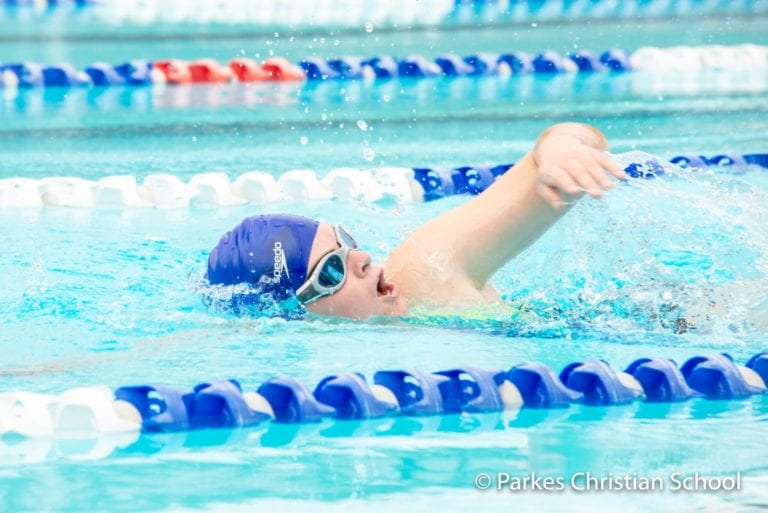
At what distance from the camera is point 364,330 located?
3521 mm

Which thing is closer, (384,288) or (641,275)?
(384,288)

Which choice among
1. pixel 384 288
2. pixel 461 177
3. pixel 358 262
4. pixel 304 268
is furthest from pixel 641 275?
pixel 461 177

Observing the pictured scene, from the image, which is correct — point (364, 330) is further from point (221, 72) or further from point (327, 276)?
point (221, 72)

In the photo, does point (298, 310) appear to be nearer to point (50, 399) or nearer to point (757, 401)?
point (50, 399)

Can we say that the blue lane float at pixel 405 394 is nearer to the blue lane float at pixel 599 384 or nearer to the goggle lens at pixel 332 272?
the blue lane float at pixel 599 384

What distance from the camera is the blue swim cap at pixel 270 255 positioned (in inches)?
134

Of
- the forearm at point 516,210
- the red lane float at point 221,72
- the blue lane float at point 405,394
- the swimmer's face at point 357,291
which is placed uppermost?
the red lane float at point 221,72

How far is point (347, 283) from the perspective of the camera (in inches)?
135

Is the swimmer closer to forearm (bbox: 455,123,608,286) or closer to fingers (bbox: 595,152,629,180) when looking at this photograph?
forearm (bbox: 455,123,608,286)

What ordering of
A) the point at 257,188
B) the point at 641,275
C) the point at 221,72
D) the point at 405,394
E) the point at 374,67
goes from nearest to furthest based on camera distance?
1. the point at 405,394
2. the point at 641,275
3. the point at 257,188
4. the point at 221,72
5. the point at 374,67

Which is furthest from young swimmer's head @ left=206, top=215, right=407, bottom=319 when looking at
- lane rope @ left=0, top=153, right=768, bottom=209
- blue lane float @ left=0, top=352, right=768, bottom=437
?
lane rope @ left=0, top=153, right=768, bottom=209

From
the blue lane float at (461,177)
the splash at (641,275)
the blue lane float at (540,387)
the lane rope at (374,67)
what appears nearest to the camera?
the blue lane float at (540,387)

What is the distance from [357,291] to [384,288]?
0.09m

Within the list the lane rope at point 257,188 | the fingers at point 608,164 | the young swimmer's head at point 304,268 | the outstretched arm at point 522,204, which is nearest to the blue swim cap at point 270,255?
the young swimmer's head at point 304,268
